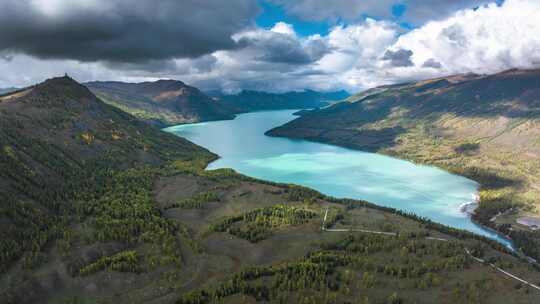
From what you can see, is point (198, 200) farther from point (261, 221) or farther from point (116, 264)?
point (116, 264)

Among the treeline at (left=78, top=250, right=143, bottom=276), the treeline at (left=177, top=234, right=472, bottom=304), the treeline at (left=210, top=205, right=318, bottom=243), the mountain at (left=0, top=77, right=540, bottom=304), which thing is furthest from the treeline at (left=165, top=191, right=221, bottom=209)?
the treeline at (left=177, top=234, right=472, bottom=304)

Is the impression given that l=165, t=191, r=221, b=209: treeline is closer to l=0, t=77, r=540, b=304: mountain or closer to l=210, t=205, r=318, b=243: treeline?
l=0, t=77, r=540, b=304: mountain

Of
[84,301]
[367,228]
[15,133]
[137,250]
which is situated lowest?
[84,301]

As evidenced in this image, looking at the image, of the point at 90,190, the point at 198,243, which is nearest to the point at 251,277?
the point at 198,243

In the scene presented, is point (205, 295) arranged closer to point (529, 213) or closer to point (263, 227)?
point (263, 227)

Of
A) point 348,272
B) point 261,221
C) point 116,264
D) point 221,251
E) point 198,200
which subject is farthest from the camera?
point 198,200

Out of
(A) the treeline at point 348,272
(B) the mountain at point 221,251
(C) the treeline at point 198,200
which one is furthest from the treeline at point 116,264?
(C) the treeline at point 198,200

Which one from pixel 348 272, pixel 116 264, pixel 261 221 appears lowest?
pixel 116 264

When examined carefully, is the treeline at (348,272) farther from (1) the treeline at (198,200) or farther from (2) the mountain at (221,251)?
(1) the treeline at (198,200)

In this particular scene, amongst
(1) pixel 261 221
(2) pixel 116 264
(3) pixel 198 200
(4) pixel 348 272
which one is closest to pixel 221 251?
(1) pixel 261 221
